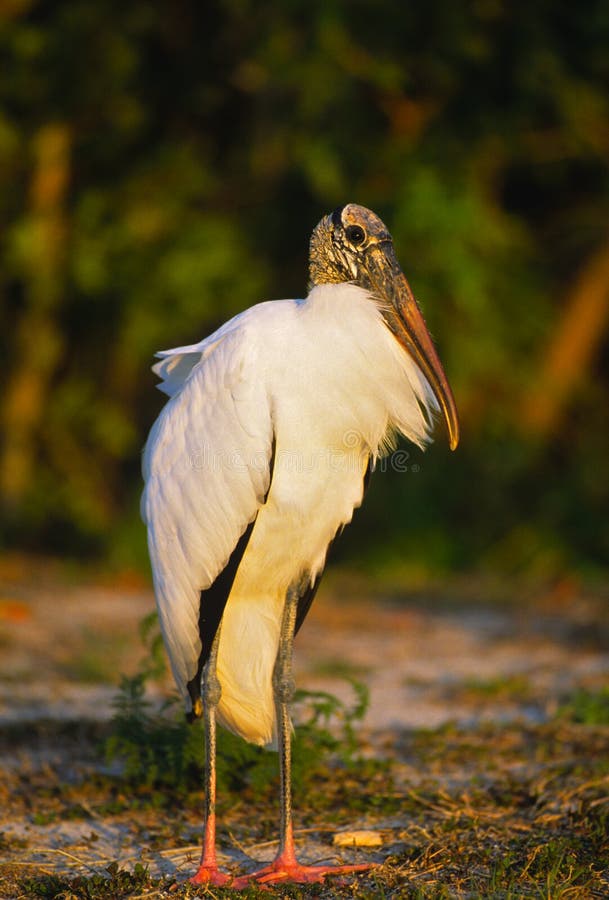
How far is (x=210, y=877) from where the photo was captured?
3.23 m

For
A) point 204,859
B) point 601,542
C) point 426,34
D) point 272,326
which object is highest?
point 426,34

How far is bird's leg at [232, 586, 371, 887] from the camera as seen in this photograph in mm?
3279

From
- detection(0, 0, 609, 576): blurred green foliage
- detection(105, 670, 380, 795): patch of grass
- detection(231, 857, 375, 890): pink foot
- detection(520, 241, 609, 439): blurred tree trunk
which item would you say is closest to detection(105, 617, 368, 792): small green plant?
detection(105, 670, 380, 795): patch of grass

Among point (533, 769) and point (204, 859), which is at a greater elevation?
point (533, 769)

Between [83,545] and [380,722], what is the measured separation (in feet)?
15.9

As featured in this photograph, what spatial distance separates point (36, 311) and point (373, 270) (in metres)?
6.54

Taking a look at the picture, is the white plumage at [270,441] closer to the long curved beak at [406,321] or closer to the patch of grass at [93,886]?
the long curved beak at [406,321]

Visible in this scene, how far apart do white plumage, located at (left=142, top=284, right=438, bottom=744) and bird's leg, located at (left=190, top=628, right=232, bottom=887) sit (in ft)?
0.24

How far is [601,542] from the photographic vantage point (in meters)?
8.33

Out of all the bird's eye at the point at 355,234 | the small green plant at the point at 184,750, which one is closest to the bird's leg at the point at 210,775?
the small green plant at the point at 184,750

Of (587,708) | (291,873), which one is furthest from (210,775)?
(587,708)

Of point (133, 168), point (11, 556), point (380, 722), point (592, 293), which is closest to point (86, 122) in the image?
point (133, 168)

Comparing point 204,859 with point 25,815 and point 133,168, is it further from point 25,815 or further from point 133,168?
point 133,168

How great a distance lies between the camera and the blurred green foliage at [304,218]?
8.16 m
